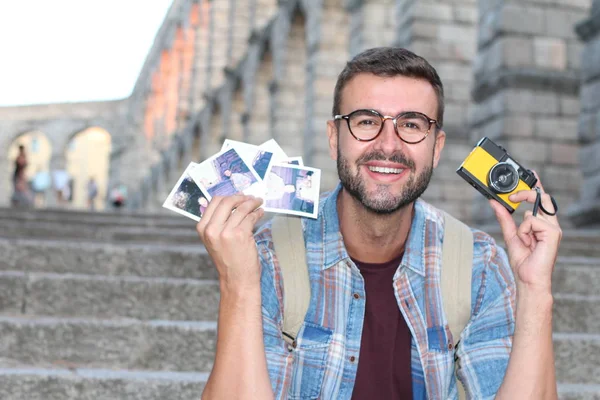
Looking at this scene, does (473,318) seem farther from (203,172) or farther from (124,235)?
(124,235)

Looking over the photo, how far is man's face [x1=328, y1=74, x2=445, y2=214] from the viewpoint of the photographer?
7.18ft

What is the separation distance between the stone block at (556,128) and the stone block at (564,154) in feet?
0.34

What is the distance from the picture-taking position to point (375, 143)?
7.19 feet

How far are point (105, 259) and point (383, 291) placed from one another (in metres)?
2.62

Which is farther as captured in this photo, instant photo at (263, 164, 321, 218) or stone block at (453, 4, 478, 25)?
stone block at (453, 4, 478, 25)

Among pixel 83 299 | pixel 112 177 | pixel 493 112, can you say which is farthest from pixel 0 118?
pixel 83 299

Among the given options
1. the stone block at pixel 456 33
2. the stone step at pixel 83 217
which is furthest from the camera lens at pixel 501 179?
the stone block at pixel 456 33

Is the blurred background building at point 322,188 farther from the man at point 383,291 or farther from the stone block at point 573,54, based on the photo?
the man at point 383,291

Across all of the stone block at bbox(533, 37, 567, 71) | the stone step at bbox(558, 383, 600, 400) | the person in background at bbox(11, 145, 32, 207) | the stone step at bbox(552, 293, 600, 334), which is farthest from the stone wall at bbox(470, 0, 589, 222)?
the person in background at bbox(11, 145, 32, 207)

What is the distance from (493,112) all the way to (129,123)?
37.2 metres

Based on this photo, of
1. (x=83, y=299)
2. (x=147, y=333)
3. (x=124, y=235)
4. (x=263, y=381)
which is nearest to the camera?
(x=263, y=381)

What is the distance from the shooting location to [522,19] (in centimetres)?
998

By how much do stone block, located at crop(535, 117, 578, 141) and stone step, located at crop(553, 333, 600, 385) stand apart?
6.92 metres

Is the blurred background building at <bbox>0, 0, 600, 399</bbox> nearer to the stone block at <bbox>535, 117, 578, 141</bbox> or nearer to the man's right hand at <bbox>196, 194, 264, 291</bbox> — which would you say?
the stone block at <bbox>535, 117, 578, 141</bbox>
